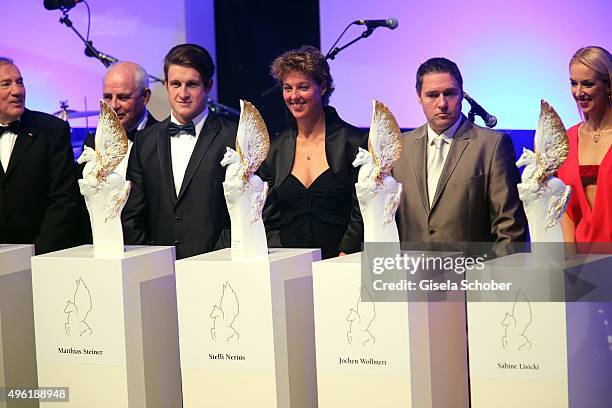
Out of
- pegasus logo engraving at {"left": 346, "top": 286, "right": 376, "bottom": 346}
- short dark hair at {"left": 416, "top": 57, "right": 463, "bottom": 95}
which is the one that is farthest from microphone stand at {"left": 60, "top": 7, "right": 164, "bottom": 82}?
pegasus logo engraving at {"left": 346, "top": 286, "right": 376, "bottom": 346}

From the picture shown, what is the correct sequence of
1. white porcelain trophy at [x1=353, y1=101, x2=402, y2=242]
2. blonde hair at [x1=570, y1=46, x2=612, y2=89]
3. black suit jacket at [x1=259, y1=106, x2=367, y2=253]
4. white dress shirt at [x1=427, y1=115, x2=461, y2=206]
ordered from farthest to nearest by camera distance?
black suit jacket at [x1=259, y1=106, x2=367, y2=253]
white dress shirt at [x1=427, y1=115, x2=461, y2=206]
blonde hair at [x1=570, y1=46, x2=612, y2=89]
white porcelain trophy at [x1=353, y1=101, x2=402, y2=242]

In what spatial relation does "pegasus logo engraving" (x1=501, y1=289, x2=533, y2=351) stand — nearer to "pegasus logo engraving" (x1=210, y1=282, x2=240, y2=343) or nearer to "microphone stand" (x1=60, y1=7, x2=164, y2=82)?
"pegasus logo engraving" (x1=210, y1=282, x2=240, y2=343)

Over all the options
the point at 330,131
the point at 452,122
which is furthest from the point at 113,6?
the point at 452,122

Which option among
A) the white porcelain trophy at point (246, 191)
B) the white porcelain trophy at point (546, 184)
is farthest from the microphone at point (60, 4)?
the white porcelain trophy at point (546, 184)

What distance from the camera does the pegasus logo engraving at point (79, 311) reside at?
13.8 ft

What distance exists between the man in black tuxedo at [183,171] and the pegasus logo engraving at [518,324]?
1.60m

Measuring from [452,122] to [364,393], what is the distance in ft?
4.31

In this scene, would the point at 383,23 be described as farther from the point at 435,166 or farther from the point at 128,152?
the point at 435,166

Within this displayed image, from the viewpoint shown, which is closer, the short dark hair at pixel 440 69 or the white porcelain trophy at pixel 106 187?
the white porcelain trophy at pixel 106 187

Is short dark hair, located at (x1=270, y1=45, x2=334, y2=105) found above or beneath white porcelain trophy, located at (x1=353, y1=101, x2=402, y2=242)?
above

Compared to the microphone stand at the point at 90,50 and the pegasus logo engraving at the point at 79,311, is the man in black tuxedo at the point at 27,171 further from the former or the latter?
the microphone stand at the point at 90,50

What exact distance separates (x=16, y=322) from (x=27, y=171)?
32.9 inches

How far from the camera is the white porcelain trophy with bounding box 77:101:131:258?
4.26 meters

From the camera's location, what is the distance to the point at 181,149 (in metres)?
4.89
